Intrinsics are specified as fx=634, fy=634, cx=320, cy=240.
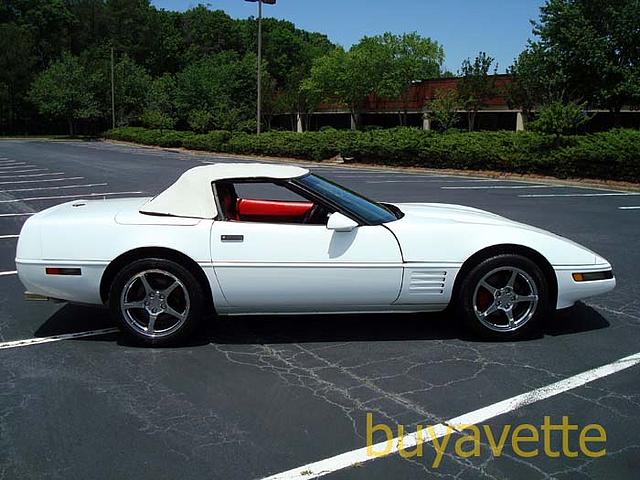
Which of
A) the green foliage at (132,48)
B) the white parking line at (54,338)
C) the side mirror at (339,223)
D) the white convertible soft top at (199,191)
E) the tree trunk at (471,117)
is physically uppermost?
the green foliage at (132,48)

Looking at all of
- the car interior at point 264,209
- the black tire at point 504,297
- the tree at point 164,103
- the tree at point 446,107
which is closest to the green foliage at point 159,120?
the tree at point 164,103

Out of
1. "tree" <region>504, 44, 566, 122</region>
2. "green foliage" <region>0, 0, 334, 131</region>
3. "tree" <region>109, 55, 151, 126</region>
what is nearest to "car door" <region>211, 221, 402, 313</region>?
"tree" <region>504, 44, 566, 122</region>

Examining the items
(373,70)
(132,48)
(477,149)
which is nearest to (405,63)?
(373,70)

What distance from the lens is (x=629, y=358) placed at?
171 inches

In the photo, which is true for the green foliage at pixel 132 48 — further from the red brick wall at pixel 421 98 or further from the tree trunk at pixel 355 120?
the red brick wall at pixel 421 98

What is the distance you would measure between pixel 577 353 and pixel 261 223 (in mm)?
2431

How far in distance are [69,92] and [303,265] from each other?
61.6 metres

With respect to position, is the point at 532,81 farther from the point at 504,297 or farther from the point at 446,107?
the point at 504,297

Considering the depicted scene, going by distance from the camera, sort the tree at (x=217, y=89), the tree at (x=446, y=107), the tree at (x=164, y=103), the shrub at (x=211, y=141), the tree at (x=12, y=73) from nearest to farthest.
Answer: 1. the tree at (x=446, y=107)
2. the shrub at (x=211, y=141)
3. the tree at (x=164, y=103)
4. the tree at (x=217, y=89)
5. the tree at (x=12, y=73)

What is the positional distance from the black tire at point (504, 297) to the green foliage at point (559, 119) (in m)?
17.2

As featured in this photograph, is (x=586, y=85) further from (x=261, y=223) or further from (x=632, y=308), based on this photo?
(x=261, y=223)

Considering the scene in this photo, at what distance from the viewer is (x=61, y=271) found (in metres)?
4.55

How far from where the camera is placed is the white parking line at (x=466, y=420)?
2.97 meters

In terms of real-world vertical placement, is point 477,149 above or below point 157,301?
above
